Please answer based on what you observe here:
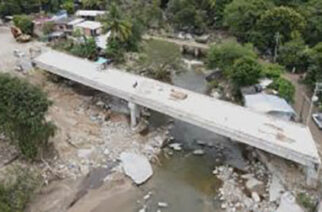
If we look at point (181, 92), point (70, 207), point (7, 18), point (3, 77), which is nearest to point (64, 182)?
point (70, 207)

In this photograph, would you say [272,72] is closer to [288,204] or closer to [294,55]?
[294,55]

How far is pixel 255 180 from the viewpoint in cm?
2738

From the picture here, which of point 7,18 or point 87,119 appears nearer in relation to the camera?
point 87,119

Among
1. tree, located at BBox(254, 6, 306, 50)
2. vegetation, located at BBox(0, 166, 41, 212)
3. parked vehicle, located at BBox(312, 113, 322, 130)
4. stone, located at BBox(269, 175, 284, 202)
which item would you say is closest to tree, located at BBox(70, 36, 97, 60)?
vegetation, located at BBox(0, 166, 41, 212)

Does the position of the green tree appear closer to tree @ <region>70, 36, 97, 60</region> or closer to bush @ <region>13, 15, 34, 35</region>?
bush @ <region>13, 15, 34, 35</region>

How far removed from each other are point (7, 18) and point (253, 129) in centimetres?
3947

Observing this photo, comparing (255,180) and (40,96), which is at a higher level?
(40,96)

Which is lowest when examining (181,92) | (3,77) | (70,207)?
(70,207)

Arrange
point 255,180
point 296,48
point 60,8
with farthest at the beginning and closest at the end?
point 60,8 < point 296,48 < point 255,180

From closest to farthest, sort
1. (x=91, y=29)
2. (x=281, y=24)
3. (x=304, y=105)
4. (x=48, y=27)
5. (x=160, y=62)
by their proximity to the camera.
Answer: (x=304, y=105), (x=160, y=62), (x=281, y=24), (x=91, y=29), (x=48, y=27)

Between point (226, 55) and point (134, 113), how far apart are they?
36.1 ft

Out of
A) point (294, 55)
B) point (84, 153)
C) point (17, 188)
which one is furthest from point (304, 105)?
point (17, 188)

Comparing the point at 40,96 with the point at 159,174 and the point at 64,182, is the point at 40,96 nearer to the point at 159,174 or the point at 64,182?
the point at 64,182

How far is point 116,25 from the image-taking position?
1609 inches
